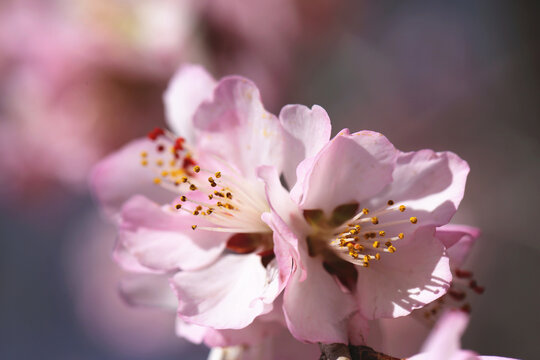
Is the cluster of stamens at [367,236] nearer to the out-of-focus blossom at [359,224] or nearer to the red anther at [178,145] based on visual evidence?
A: the out-of-focus blossom at [359,224]

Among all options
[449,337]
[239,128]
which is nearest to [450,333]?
[449,337]

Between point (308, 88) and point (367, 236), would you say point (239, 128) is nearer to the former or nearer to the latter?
point (367, 236)

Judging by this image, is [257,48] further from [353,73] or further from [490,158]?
[490,158]

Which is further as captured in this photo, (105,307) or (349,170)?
(105,307)

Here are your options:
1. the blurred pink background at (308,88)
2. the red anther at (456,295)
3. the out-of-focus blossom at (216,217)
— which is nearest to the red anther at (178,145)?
the out-of-focus blossom at (216,217)

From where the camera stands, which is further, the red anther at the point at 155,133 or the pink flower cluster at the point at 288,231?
the red anther at the point at 155,133

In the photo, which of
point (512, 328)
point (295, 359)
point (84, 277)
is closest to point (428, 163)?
point (295, 359)

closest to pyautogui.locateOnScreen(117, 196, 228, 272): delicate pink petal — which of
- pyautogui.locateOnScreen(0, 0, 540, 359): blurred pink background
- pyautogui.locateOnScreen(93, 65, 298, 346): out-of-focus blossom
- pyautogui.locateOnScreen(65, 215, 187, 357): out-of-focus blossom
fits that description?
pyautogui.locateOnScreen(93, 65, 298, 346): out-of-focus blossom

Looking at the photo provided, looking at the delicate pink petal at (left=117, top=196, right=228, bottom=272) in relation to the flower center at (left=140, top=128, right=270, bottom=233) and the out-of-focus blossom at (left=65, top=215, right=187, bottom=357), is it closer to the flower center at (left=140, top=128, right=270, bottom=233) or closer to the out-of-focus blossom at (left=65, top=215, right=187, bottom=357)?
the flower center at (left=140, top=128, right=270, bottom=233)
